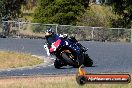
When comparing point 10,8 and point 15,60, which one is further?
point 10,8

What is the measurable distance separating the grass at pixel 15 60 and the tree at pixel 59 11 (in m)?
18.1

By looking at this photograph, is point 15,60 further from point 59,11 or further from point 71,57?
point 59,11

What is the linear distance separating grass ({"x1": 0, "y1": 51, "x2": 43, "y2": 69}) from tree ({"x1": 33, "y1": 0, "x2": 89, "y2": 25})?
18.1 metres

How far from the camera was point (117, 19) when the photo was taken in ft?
158

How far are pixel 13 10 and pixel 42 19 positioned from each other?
3117 mm

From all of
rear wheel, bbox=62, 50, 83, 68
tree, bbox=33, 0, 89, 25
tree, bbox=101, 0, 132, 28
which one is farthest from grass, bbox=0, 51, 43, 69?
tree, bbox=101, 0, 132, 28

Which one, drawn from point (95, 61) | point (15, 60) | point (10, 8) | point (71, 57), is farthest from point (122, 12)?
point (71, 57)

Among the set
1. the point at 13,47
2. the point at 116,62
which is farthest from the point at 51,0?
the point at 116,62

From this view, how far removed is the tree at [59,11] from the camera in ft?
155

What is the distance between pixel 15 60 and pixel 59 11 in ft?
71.7

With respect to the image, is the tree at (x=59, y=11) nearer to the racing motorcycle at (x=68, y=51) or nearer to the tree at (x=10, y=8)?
the tree at (x=10, y=8)

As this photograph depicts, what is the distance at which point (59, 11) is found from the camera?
4812 centimetres

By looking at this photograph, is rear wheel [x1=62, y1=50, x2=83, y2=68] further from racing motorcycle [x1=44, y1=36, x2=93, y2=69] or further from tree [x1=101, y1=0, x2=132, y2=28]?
tree [x1=101, y1=0, x2=132, y2=28]

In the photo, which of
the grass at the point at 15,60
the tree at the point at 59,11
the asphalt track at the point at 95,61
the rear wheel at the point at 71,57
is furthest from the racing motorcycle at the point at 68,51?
the tree at the point at 59,11
